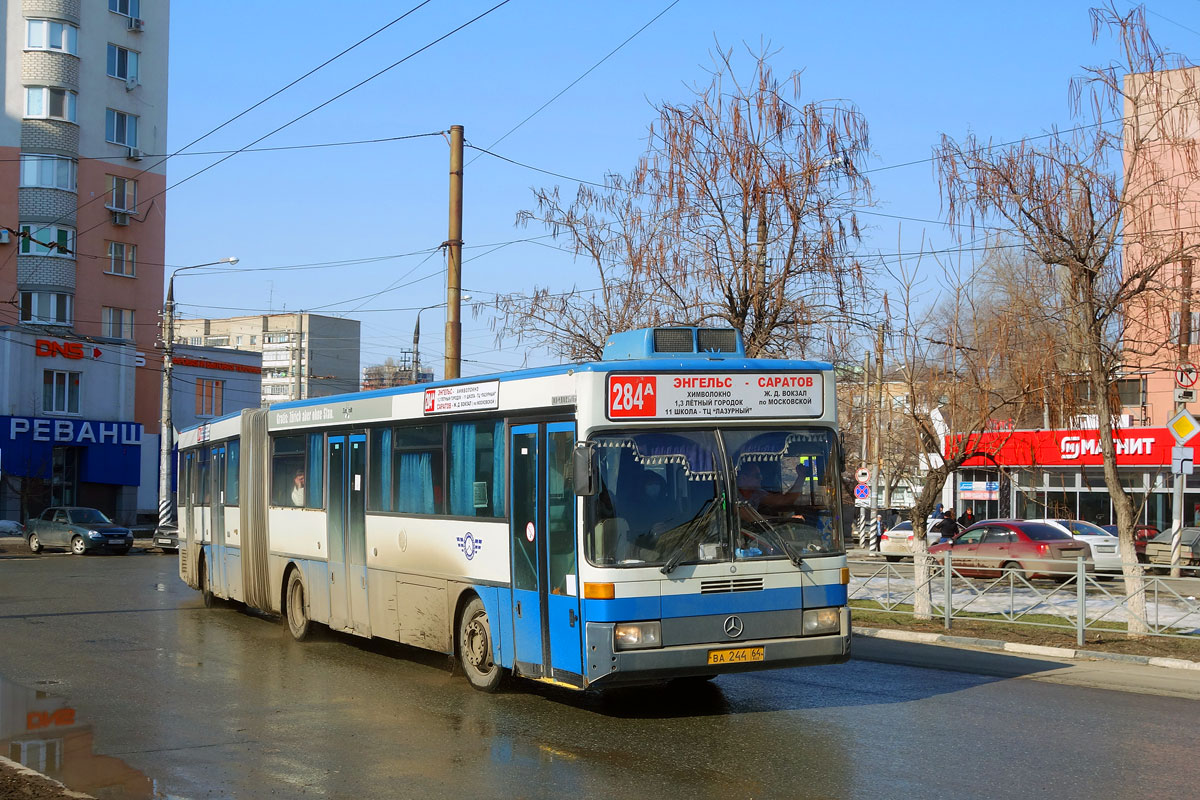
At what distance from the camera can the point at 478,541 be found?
11820 mm

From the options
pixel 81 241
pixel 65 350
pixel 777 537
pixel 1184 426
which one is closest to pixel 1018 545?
pixel 1184 426

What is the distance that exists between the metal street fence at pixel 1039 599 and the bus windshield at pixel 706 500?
618 centimetres

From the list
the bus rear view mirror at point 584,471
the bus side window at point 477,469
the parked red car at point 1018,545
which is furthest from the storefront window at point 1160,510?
the bus rear view mirror at point 584,471

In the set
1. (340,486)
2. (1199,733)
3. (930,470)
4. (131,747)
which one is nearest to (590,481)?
(131,747)

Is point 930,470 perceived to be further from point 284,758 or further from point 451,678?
point 284,758

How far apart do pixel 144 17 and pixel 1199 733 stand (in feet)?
184

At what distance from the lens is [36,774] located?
8.13m

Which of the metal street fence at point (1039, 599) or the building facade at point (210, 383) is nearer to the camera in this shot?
the metal street fence at point (1039, 599)

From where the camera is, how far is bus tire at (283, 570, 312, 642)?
16.1m

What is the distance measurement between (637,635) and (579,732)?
0.89 metres

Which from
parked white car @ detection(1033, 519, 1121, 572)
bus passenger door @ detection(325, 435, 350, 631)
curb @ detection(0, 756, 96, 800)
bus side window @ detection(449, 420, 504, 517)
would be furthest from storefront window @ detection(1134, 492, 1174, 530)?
curb @ detection(0, 756, 96, 800)

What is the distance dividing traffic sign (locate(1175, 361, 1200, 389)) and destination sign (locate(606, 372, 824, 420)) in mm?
6466

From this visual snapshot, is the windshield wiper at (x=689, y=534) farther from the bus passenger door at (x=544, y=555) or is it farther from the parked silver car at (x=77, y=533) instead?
the parked silver car at (x=77, y=533)

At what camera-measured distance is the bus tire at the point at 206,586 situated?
2070 centimetres
